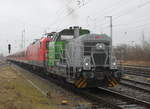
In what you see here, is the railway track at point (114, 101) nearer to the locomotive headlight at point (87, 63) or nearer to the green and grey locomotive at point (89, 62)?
the green and grey locomotive at point (89, 62)

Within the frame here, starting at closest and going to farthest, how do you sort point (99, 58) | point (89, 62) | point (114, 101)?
point (114, 101) → point (89, 62) → point (99, 58)

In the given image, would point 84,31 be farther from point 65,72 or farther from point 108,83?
point 108,83

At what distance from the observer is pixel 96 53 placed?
12.2m

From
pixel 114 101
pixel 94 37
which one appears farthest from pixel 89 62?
pixel 114 101

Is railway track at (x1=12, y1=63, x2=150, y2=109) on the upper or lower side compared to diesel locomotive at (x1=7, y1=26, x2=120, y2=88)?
lower

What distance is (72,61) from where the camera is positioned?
41.3ft

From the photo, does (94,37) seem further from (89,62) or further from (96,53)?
(89,62)

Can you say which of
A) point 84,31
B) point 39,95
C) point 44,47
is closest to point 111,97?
point 39,95

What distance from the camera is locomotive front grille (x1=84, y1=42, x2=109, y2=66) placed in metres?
12.1

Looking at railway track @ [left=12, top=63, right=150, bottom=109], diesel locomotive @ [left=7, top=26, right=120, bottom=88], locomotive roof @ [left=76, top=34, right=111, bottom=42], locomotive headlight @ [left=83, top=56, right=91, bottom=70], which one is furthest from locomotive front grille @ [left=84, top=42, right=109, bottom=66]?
railway track @ [left=12, top=63, right=150, bottom=109]

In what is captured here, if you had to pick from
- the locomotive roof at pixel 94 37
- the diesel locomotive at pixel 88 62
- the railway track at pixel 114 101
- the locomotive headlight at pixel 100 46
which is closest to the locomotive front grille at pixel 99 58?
the diesel locomotive at pixel 88 62

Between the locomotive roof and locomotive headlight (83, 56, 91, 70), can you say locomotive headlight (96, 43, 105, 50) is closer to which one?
the locomotive roof

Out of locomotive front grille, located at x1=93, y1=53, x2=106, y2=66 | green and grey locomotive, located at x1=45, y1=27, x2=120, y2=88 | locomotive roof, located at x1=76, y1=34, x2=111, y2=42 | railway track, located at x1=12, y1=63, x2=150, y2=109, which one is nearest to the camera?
railway track, located at x1=12, y1=63, x2=150, y2=109

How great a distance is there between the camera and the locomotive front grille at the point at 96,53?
12133 millimetres
